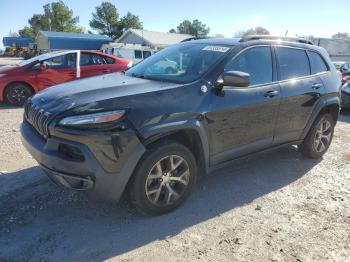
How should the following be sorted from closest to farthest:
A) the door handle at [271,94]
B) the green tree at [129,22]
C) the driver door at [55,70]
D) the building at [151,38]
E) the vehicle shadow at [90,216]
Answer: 1. the vehicle shadow at [90,216]
2. the door handle at [271,94]
3. the driver door at [55,70]
4. the building at [151,38]
5. the green tree at [129,22]

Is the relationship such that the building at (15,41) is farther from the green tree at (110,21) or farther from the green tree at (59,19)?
the green tree at (110,21)

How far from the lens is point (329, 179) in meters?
4.74

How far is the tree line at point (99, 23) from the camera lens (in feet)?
230

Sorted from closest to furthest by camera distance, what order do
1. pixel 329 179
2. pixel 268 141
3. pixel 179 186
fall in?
pixel 179 186 < pixel 268 141 < pixel 329 179

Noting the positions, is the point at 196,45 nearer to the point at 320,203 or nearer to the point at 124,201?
the point at 124,201

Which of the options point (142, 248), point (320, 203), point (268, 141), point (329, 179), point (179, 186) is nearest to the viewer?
point (142, 248)

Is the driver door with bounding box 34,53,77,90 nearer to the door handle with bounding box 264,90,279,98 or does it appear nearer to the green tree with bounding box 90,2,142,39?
the door handle with bounding box 264,90,279,98

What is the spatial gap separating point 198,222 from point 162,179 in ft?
1.89

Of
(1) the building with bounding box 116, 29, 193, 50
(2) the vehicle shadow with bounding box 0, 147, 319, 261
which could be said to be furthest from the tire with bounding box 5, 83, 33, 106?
(1) the building with bounding box 116, 29, 193, 50

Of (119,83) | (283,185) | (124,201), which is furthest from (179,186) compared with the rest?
(283,185)

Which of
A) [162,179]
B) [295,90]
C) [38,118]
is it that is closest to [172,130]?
[162,179]

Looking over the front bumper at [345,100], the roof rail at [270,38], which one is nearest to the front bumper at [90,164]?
the roof rail at [270,38]

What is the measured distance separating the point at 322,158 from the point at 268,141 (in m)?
1.70

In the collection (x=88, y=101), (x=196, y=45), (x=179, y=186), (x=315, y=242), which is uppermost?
(x=196, y=45)
